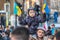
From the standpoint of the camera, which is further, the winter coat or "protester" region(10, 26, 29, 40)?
the winter coat

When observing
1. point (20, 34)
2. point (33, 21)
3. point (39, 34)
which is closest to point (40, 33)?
point (39, 34)

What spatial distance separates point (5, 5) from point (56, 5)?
1.80ft

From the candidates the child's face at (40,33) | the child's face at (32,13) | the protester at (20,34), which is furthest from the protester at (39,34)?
the protester at (20,34)

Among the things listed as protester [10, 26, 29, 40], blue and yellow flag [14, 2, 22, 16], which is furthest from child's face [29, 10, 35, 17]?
protester [10, 26, 29, 40]

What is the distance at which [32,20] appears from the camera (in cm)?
237

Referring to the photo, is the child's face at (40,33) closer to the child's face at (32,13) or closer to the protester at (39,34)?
the protester at (39,34)

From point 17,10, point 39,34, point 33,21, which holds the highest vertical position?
point 17,10

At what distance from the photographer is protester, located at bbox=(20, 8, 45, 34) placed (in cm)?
236

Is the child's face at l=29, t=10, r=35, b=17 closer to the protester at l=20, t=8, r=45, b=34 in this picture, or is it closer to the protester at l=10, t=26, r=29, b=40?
the protester at l=20, t=8, r=45, b=34

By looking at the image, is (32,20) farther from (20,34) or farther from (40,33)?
(20,34)

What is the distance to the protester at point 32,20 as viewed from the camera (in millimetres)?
2357

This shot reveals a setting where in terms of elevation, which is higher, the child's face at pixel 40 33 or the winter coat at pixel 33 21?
the winter coat at pixel 33 21

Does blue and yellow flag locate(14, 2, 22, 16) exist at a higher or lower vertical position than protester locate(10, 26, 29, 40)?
higher

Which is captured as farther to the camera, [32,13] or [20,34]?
[32,13]
